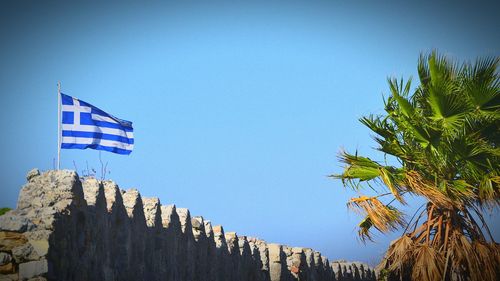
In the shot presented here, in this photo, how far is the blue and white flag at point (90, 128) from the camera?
908 cm

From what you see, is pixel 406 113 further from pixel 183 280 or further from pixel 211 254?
pixel 183 280

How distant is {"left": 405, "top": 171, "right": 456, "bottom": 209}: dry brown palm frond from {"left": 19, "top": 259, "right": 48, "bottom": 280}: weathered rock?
27.1 ft

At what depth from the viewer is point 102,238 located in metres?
6.61

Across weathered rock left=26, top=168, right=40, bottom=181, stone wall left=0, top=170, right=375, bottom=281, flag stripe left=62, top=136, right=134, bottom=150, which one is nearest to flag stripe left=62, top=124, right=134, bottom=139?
flag stripe left=62, top=136, right=134, bottom=150

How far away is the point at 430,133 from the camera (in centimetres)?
1177

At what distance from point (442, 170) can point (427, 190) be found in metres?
0.67

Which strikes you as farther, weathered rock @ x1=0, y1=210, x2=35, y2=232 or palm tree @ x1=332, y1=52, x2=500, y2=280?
palm tree @ x1=332, y1=52, x2=500, y2=280

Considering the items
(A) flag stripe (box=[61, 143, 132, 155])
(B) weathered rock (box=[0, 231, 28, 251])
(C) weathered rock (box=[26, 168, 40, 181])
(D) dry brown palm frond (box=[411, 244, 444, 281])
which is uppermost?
(A) flag stripe (box=[61, 143, 132, 155])

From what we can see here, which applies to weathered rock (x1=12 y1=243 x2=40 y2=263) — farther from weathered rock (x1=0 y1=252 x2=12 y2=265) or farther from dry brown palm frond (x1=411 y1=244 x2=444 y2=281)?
dry brown palm frond (x1=411 y1=244 x2=444 y2=281)

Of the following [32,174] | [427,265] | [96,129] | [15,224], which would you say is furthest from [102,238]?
[427,265]

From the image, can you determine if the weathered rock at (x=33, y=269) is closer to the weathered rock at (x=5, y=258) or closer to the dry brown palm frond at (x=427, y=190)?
the weathered rock at (x=5, y=258)

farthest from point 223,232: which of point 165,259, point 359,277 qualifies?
point 359,277

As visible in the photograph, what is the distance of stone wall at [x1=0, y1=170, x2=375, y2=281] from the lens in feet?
17.3

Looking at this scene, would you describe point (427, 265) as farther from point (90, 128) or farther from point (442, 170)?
point (90, 128)
